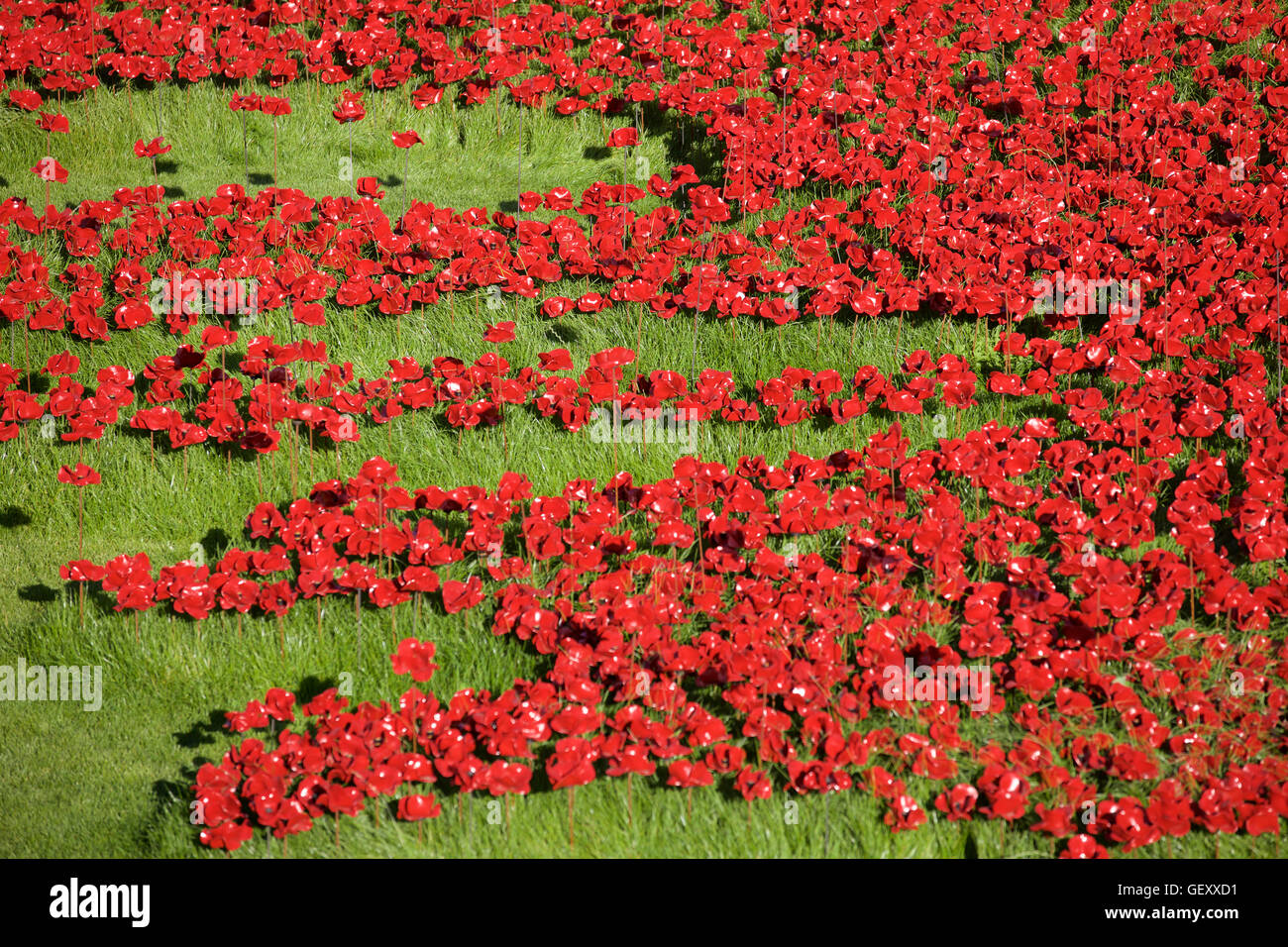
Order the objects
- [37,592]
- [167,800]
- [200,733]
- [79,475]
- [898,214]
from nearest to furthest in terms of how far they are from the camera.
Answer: [167,800], [200,733], [37,592], [79,475], [898,214]

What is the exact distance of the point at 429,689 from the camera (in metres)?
3.77

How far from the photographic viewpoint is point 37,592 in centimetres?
429

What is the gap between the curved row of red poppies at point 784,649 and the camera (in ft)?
10.7

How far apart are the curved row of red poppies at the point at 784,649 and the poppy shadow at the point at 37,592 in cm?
41

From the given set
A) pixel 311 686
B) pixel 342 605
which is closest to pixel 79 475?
pixel 342 605

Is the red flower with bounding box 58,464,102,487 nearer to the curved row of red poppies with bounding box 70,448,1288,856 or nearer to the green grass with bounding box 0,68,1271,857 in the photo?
the green grass with bounding box 0,68,1271,857

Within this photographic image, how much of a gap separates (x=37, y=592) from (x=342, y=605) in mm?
1187

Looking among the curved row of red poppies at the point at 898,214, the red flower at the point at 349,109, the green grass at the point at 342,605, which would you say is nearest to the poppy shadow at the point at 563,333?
the green grass at the point at 342,605

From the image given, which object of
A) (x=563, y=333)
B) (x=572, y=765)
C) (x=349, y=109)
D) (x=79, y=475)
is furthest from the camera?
(x=349, y=109)

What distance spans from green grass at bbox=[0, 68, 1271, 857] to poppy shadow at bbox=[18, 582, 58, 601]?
1cm

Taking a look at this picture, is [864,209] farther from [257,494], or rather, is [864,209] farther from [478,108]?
[257,494]

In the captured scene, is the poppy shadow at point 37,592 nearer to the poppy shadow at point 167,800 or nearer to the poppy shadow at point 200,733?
the poppy shadow at point 200,733

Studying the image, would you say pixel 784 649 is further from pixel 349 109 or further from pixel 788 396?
pixel 349 109

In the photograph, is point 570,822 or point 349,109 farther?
point 349,109
